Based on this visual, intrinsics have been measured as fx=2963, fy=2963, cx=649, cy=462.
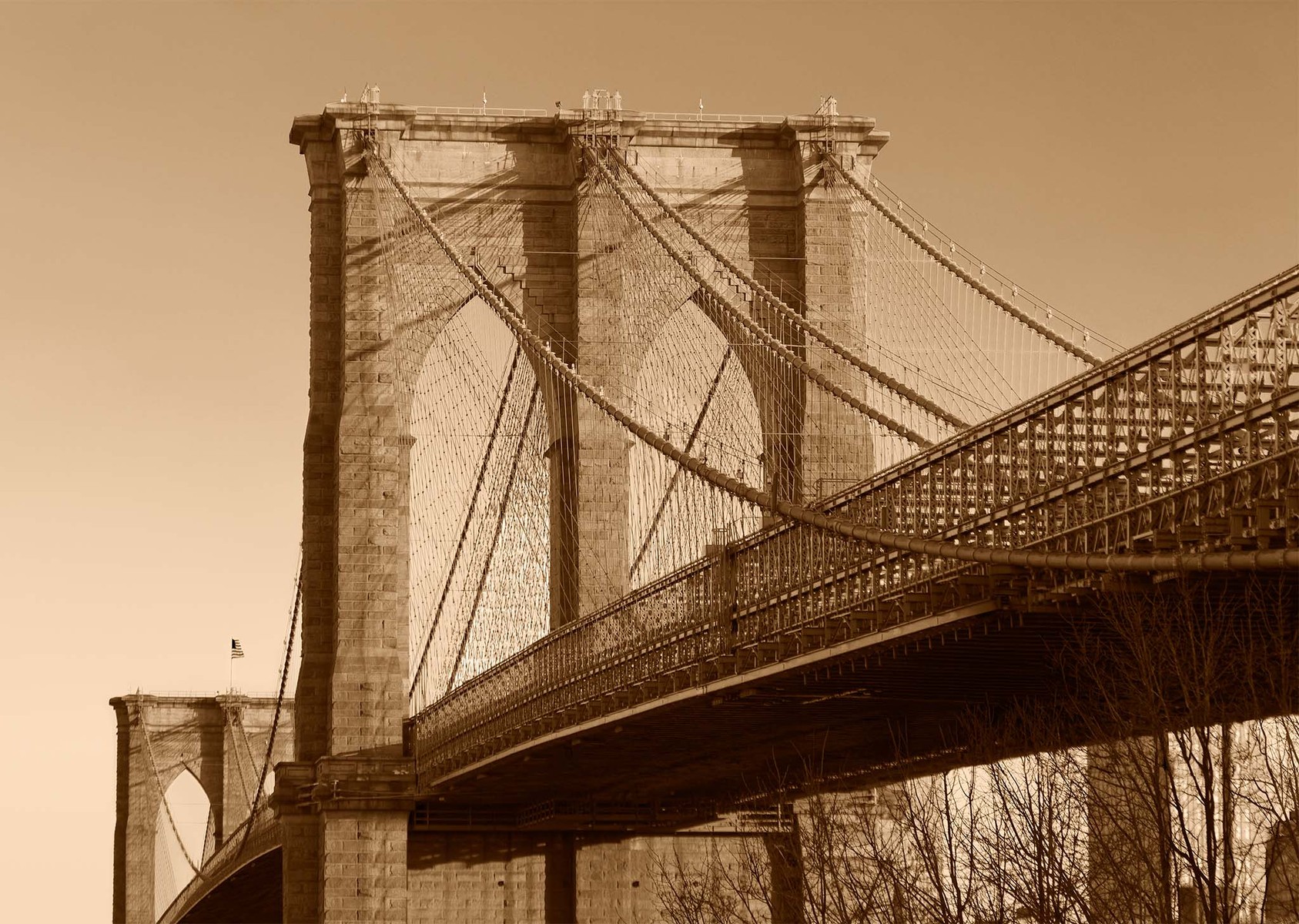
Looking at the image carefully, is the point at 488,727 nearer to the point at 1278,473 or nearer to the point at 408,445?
the point at 408,445

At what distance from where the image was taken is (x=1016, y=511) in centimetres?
2872

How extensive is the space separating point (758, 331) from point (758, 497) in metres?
7.41

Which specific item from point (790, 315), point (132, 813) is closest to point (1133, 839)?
point (790, 315)

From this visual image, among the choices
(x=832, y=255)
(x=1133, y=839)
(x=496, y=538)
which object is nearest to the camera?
(x=1133, y=839)

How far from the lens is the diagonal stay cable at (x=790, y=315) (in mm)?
38781

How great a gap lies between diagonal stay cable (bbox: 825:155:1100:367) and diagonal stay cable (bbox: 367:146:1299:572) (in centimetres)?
475

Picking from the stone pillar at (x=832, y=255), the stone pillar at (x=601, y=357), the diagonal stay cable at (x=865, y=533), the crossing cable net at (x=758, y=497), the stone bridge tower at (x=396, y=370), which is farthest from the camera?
the stone pillar at (x=832, y=255)

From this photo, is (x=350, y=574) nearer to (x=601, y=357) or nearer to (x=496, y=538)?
(x=496, y=538)

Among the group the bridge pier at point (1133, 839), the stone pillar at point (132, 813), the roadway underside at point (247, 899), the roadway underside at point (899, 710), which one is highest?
the stone pillar at point (132, 813)

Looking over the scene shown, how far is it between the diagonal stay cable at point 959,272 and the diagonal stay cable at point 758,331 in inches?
92.5

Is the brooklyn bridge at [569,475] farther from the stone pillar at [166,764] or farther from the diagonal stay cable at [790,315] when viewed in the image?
the stone pillar at [166,764]

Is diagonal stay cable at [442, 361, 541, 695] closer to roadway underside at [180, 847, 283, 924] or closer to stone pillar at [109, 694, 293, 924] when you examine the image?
roadway underside at [180, 847, 283, 924]

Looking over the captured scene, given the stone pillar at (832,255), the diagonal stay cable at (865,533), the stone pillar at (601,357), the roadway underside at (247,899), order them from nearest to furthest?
the diagonal stay cable at (865,533) → the stone pillar at (601,357) → the stone pillar at (832,255) → the roadway underside at (247,899)

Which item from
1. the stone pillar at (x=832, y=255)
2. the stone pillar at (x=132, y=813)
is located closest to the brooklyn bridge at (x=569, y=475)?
the stone pillar at (x=832, y=255)
